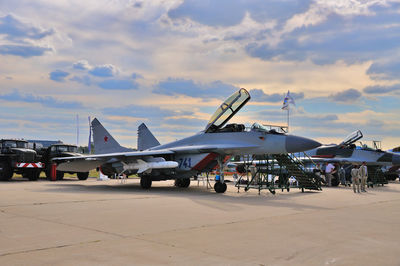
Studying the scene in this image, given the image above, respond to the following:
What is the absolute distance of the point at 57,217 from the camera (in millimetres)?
7488

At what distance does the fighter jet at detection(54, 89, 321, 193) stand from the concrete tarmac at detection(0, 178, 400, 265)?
177 inches

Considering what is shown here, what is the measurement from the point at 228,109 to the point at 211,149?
170cm

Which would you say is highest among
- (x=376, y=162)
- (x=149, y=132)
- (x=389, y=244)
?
(x=149, y=132)

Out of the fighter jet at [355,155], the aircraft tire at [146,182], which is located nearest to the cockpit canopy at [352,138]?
the fighter jet at [355,155]

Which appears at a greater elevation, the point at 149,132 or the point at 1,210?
the point at 149,132

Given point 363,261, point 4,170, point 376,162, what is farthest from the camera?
point 376,162

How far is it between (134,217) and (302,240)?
3.44 meters

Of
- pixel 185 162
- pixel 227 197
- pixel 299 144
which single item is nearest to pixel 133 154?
pixel 185 162

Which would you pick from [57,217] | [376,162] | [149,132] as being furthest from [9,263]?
[376,162]

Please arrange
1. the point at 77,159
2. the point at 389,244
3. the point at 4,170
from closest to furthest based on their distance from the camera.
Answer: the point at 389,244
the point at 77,159
the point at 4,170

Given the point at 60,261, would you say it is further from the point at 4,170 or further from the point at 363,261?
the point at 4,170

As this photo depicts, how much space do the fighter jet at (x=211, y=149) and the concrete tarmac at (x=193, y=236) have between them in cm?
449

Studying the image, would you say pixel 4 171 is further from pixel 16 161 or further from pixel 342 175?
pixel 342 175

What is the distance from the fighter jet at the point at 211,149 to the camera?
13617mm
